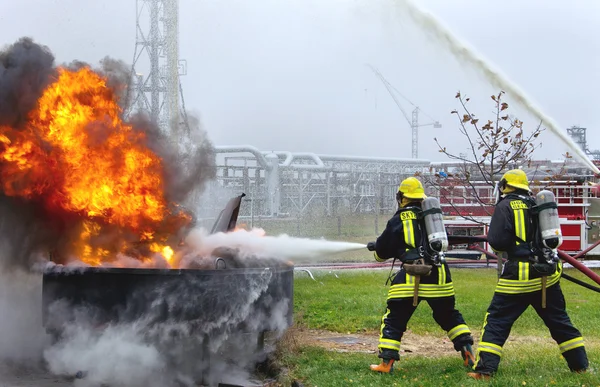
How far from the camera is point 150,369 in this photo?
5977mm

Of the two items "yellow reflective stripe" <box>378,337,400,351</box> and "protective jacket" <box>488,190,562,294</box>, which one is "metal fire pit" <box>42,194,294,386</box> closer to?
"yellow reflective stripe" <box>378,337,400,351</box>

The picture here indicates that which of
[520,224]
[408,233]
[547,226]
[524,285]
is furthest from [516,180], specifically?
[408,233]

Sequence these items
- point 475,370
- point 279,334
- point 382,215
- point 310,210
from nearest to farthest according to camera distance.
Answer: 1. point 475,370
2. point 279,334
3. point 310,210
4. point 382,215

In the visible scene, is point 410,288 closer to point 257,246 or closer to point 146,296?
point 257,246

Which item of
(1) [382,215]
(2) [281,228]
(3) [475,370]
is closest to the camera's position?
(3) [475,370]

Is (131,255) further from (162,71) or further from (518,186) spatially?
(162,71)

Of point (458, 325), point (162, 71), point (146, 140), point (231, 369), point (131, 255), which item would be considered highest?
point (162, 71)

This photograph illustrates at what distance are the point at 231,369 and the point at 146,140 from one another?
2.55 metres

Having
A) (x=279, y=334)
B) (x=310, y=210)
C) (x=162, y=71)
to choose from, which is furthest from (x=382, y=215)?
(x=279, y=334)

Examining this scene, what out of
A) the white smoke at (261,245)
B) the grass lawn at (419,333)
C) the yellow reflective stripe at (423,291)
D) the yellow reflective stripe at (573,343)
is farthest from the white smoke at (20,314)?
the yellow reflective stripe at (573,343)

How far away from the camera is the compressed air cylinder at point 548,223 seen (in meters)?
5.41

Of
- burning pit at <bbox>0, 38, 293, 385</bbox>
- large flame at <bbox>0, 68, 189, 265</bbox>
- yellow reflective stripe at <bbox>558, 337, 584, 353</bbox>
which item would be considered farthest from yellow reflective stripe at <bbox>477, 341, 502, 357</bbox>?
large flame at <bbox>0, 68, 189, 265</bbox>

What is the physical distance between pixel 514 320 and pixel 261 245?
2.66 meters

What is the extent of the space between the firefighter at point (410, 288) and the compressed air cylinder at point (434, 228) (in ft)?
0.24
